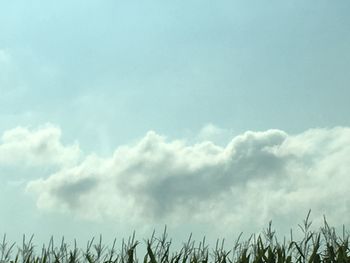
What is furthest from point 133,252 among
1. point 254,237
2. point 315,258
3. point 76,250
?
point 315,258

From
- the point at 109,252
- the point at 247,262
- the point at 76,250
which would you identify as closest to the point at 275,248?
the point at 247,262

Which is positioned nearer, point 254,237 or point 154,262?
point 154,262

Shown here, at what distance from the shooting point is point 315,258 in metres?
6.97

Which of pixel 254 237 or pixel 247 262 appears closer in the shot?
pixel 247 262

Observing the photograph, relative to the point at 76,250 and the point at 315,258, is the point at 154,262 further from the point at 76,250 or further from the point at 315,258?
the point at 315,258

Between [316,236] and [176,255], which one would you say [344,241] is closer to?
[316,236]

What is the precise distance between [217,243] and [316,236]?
154cm

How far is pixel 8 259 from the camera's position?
24.2 ft

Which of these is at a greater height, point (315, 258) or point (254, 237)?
point (254, 237)

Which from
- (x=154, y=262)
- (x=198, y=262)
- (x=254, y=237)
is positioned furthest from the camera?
(x=254, y=237)

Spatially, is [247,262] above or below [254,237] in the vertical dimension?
below

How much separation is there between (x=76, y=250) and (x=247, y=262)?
251 cm

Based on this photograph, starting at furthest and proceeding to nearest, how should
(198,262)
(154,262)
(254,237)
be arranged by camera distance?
1. (254,237)
2. (198,262)
3. (154,262)

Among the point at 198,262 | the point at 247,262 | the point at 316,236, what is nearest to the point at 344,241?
the point at 316,236
